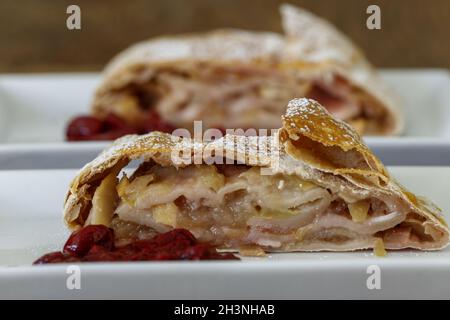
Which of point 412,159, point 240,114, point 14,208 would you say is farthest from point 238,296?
point 240,114

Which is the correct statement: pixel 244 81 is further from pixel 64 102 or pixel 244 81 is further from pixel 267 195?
pixel 267 195

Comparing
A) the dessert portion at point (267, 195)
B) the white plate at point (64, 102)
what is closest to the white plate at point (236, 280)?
the dessert portion at point (267, 195)

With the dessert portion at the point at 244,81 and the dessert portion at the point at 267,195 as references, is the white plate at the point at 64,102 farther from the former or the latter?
the dessert portion at the point at 267,195

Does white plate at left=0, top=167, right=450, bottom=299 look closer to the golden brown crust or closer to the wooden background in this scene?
the golden brown crust

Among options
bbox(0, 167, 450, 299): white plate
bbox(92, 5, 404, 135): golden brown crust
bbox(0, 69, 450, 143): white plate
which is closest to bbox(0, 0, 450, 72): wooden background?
bbox(0, 69, 450, 143): white plate

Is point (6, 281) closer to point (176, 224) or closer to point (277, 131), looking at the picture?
point (176, 224)
